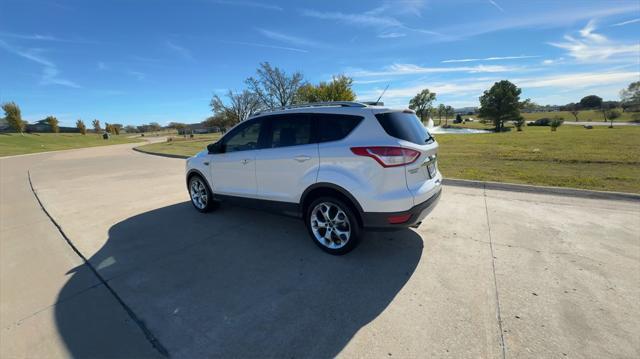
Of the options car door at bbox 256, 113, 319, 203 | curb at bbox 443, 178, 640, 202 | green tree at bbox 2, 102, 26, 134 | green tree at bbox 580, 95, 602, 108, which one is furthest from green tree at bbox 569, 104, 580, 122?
green tree at bbox 2, 102, 26, 134

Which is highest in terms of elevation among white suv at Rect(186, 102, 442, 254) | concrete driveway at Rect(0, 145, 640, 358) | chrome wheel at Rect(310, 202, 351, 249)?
white suv at Rect(186, 102, 442, 254)

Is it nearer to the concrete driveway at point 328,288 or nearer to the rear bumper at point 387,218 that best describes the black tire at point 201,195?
the concrete driveway at point 328,288

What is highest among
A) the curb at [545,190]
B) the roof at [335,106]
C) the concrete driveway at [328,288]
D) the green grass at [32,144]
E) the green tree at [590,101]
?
the green tree at [590,101]

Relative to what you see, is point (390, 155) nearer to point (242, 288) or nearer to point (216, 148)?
point (242, 288)

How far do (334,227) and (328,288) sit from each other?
2.82 feet

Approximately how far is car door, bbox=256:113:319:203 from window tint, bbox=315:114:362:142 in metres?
0.14

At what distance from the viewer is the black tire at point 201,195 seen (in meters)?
5.20

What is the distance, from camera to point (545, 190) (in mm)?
5840

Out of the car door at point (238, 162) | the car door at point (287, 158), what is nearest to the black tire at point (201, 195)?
the car door at point (238, 162)

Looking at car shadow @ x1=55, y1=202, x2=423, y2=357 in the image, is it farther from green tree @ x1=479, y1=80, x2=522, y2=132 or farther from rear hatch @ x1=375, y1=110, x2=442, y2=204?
green tree @ x1=479, y1=80, x2=522, y2=132

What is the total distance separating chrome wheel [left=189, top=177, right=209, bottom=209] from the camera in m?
5.29

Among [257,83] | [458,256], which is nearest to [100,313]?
[458,256]

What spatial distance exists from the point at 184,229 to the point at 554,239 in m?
5.52

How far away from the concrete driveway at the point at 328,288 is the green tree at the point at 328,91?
3351 centimetres
